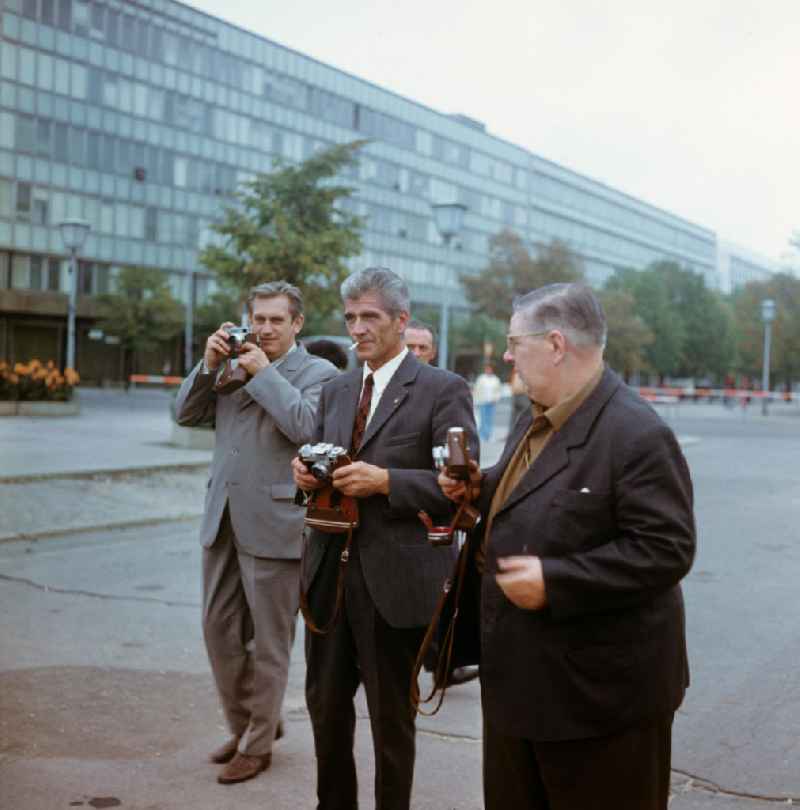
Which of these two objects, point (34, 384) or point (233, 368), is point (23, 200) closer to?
point (34, 384)

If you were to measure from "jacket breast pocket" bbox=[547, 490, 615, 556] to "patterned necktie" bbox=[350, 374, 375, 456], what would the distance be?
1.22 metres

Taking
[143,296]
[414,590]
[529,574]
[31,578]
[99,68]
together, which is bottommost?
[31,578]

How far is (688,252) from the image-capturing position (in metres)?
136

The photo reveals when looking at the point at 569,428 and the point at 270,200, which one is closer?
the point at 569,428

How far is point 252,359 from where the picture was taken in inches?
171

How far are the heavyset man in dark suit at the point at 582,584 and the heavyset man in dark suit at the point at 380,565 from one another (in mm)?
812

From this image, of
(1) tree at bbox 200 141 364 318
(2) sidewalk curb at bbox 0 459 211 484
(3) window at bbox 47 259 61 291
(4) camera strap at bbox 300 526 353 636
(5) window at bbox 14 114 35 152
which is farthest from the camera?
(3) window at bbox 47 259 61 291

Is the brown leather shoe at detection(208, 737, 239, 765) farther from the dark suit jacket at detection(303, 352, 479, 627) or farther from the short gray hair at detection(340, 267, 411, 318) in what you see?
the short gray hair at detection(340, 267, 411, 318)

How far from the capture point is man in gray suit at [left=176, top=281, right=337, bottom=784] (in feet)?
14.4

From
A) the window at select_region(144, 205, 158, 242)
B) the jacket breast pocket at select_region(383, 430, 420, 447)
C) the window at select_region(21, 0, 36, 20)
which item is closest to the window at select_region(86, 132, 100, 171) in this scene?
the window at select_region(144, 205, 158, 242)

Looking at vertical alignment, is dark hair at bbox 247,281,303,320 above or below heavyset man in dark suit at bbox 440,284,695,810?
above

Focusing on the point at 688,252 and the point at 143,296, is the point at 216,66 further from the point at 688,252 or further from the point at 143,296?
the point at 688,252

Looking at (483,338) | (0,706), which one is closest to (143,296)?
(483,338)

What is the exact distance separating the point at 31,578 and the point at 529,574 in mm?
6833
